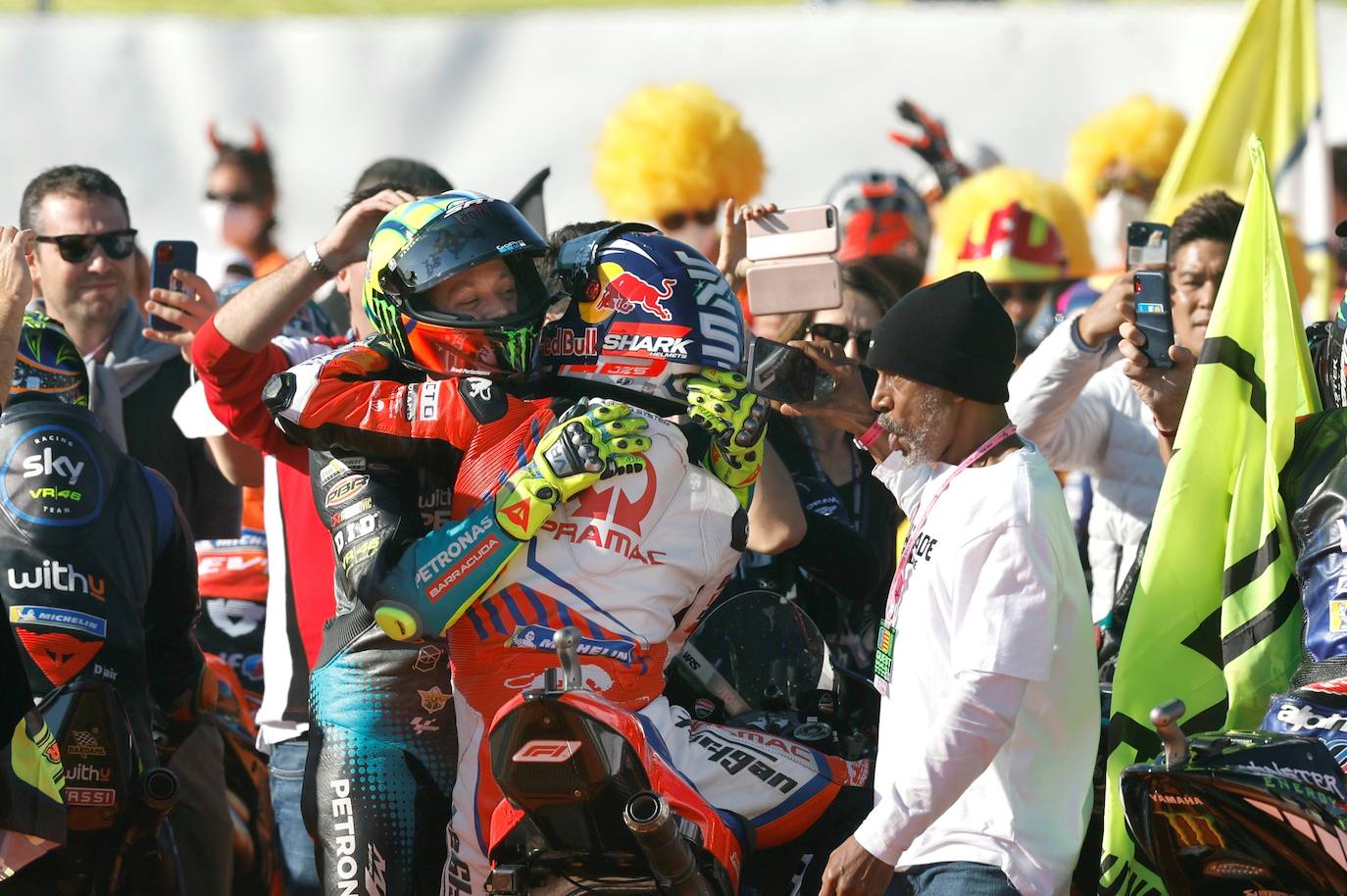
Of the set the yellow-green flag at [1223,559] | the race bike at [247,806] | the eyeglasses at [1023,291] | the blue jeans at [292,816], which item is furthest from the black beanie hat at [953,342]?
the eyeglasses at [1023,291]

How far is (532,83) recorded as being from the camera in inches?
427

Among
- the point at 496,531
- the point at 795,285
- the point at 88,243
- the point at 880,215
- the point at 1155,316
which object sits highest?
the point at 88,243

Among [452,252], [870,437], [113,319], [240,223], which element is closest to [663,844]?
[870,437]

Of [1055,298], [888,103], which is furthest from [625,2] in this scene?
[1055,298]

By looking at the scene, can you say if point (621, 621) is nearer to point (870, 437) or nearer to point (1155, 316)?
point (870, 437)

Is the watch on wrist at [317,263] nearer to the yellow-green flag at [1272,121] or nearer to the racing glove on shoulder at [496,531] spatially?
the racing glove on shoulder at [496,531]

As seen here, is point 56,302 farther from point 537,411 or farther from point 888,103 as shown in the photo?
point 888,103

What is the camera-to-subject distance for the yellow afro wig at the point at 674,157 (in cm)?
865

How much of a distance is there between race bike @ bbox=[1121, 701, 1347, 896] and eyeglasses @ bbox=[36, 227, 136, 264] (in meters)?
4.20

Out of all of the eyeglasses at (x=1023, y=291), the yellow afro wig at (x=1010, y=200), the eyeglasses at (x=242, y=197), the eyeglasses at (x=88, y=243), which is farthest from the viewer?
the yellow afro wig at (x=1010, y=200)

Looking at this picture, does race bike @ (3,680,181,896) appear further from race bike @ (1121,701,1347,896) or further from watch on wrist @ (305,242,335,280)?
race bike @ (1121,701,1347,896)

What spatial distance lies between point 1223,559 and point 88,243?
3.99 metres

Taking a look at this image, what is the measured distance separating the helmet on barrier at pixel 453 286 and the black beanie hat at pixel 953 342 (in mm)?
826

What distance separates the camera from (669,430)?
3943 mm
